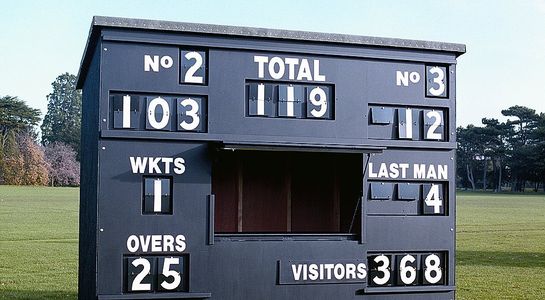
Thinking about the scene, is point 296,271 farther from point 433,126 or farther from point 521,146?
point 521,146

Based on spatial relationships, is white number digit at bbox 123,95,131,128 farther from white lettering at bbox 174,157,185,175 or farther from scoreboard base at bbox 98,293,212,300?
scoreboard base at bbox 98,293,212,300

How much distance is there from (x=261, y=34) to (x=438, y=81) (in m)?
1.85

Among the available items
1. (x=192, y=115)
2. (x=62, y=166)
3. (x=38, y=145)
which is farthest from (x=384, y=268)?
(x=38, y=145)

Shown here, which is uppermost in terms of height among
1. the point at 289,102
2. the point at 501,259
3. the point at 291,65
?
the point at 291,65

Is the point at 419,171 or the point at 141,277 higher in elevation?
the point at 419,171

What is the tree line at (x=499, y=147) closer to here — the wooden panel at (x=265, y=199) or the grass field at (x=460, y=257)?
the grass field at (x=460, y=257)

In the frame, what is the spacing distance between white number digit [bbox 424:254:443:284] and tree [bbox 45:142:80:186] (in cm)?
9476

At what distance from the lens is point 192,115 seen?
7.66 meters

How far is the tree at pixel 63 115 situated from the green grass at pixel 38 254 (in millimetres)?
68738

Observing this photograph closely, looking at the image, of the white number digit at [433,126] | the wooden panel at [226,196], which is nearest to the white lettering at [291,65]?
the white number digit at [433,126]

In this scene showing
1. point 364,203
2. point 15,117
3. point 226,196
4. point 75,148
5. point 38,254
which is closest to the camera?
point 364,203

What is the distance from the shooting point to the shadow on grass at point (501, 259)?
22.1 m

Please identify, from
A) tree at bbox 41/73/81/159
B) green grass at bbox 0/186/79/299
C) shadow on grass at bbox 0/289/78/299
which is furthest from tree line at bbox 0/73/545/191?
shadow on grass at bbox 0/289/78/299

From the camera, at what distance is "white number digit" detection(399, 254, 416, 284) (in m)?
8.18
